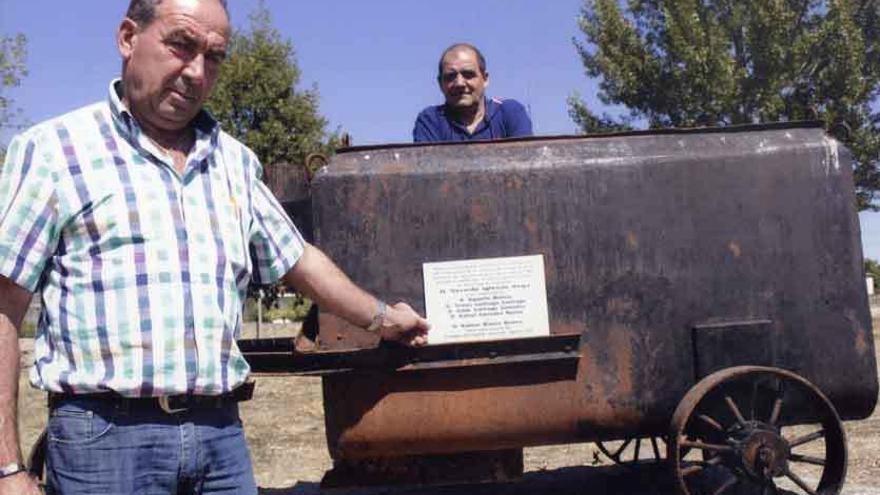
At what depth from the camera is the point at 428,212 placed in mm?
3949

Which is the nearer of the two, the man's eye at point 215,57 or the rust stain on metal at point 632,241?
the man's eye at point 215,57

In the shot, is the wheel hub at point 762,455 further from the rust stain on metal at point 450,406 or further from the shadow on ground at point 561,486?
the shadow on ground at point 561,486

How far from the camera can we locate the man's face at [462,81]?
5.05m

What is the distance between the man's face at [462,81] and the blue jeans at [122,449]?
319cm

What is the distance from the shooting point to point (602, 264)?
398cm

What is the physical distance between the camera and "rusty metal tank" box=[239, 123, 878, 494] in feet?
12.8

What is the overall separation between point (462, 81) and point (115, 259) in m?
3.23

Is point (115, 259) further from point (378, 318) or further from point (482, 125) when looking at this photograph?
point (482, 125)

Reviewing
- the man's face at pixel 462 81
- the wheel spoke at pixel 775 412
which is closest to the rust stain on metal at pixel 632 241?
the wheel spoke at pixel 775 412

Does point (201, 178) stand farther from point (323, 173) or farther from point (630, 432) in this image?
point (630, 432)

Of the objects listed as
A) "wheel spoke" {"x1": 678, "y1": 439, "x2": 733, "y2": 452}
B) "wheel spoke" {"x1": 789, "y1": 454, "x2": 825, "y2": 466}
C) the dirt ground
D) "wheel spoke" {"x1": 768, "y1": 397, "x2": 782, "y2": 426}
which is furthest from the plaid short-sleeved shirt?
the dirt ground

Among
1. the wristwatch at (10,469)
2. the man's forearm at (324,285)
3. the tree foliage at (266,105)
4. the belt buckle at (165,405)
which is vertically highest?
the tree foliage at (266,105)

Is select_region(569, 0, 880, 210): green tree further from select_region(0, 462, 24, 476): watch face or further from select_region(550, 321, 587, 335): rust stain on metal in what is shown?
select_region(0, 462, 24, 476): watch face

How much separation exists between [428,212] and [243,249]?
1.75 meters
